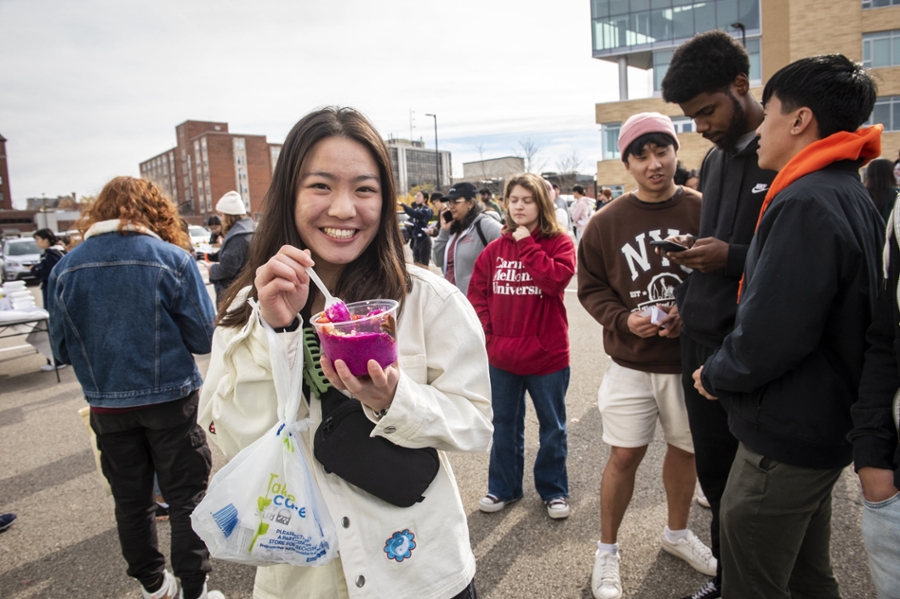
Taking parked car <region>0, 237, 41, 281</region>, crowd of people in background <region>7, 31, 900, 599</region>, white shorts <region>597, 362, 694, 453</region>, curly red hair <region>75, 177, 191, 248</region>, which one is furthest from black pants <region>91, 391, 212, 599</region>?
parked car <region>0, 237, 41, 281</region>

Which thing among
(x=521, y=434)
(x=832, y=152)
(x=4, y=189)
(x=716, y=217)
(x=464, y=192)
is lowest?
(x=521, y=434)

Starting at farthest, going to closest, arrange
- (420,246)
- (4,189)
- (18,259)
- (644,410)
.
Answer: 1. (4,189)
2. (18,259)
3. (420,246)
4. (644,410)

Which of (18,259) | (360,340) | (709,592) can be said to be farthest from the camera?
(18,259)

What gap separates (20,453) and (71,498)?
1.29 metres

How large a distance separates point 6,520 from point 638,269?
14.2 ft

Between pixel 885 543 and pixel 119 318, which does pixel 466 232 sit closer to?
pixel 119 318

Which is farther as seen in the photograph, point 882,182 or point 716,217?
point 882,182

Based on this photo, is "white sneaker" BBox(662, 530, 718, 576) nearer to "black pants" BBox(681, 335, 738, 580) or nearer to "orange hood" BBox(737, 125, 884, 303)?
"black pants" BBox(681, 335, 738, 580)

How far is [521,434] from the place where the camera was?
363 centimetres

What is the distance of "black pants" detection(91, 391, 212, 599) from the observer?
2.78 metres

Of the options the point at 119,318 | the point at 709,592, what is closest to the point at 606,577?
the point at 709,592

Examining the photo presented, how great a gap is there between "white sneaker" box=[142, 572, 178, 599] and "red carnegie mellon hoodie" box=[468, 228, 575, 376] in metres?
2.16

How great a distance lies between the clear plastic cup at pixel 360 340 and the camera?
1.26 m

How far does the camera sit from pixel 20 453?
4.86 meters
